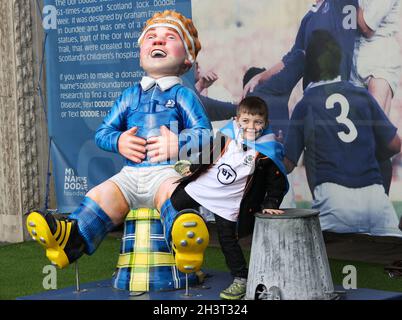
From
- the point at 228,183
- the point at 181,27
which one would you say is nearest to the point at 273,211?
the point at 228,183

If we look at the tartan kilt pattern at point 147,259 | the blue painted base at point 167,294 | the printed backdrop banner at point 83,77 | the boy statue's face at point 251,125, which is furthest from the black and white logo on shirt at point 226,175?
the printed backdrop banner at point 83,77

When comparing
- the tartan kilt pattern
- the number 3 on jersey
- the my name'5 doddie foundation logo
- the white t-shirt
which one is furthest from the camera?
the my name'5 doddie foundation logo

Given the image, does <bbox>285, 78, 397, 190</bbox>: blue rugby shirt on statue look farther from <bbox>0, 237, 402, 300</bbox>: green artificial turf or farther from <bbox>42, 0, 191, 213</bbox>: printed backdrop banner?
<bbox>42, 0, 191, 213</bbox>: printed backdrop banner

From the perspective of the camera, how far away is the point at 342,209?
6699mm

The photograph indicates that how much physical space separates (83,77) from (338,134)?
2694 mm

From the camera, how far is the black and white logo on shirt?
4.49 metres

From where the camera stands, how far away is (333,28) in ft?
21.7

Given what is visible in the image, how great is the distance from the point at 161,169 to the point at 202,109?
0.44 meters

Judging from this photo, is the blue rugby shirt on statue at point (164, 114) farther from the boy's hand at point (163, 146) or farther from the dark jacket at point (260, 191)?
the dark jacket at point (260, 191)

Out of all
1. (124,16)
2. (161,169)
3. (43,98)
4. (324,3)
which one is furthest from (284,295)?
(43,98)

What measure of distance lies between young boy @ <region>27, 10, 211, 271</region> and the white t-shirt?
0.74ft

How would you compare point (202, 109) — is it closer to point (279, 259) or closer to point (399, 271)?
point (279, 259)

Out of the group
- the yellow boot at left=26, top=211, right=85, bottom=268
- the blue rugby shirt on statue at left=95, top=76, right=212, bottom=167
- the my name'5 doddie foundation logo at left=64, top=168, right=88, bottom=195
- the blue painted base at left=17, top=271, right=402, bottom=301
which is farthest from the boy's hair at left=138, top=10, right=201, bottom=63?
the my name'5 doddie foundation logo at left=64, top=168, right=88, bottom=195
